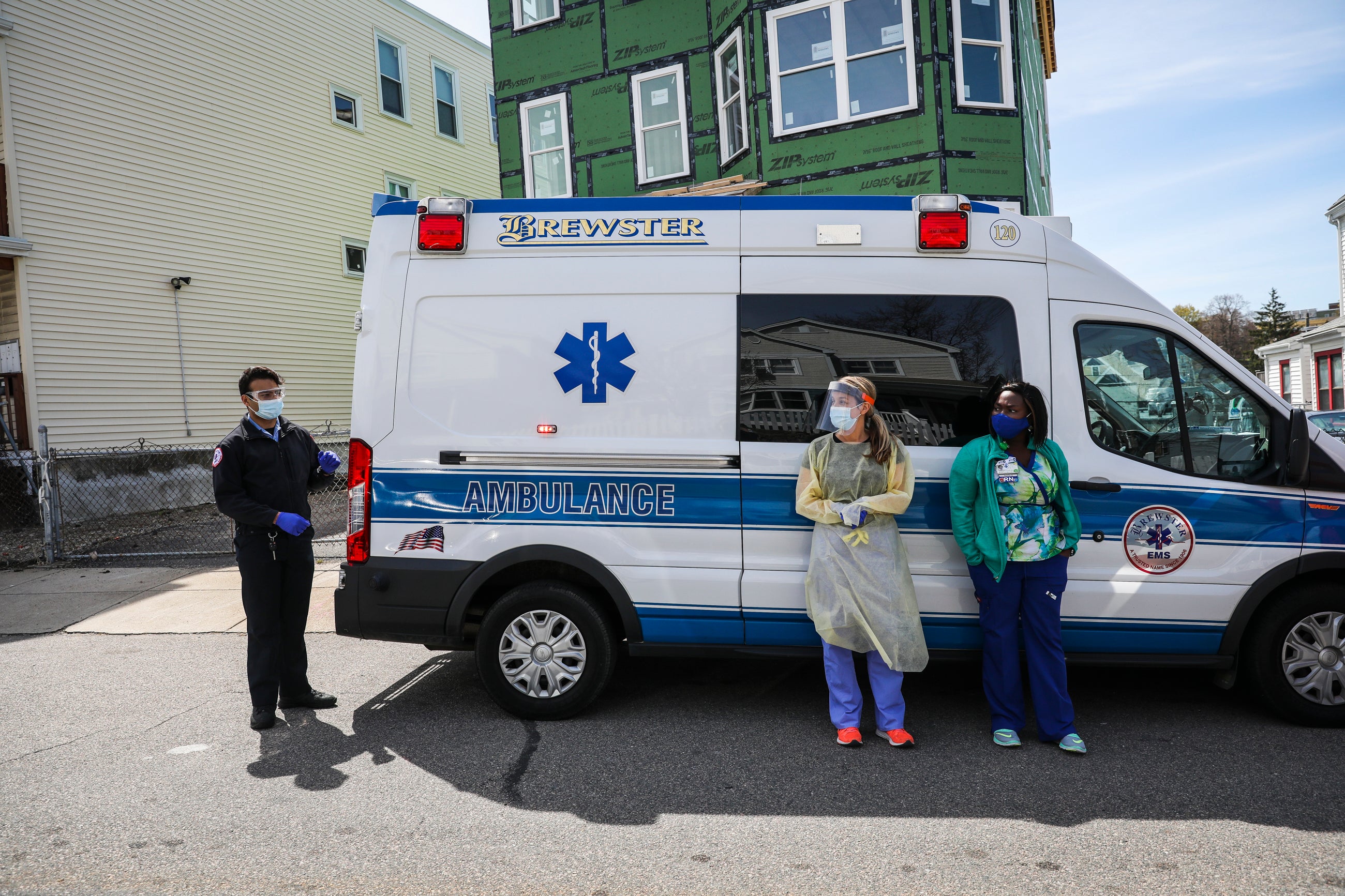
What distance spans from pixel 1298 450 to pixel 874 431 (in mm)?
2073

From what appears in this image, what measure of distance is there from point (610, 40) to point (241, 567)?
11.9 m

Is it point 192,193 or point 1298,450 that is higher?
point 192,193

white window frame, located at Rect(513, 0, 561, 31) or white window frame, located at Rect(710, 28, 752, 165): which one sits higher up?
white window frame, located at Rect(513, 0, 561, 31)

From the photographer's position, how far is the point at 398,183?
1925 cm

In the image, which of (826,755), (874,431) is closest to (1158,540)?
(874,431)

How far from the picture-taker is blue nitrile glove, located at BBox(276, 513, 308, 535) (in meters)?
4.55

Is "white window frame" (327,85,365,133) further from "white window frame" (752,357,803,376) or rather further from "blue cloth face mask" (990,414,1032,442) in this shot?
"blue cloth face mask" (990,414,1032,442)

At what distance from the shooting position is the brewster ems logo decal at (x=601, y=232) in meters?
4.49

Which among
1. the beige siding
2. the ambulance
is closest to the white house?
the ambulance

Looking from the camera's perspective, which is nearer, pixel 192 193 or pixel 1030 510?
pixel 1030 510

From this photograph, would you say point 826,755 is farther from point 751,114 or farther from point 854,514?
point 751,114

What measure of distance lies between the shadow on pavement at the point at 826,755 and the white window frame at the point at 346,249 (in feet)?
48.0

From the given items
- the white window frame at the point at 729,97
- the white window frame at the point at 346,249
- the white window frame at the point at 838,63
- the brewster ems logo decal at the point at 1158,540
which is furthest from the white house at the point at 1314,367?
the brewster ems logo decal at the point at 1158,540

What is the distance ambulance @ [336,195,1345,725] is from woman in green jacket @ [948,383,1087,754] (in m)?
0.23
